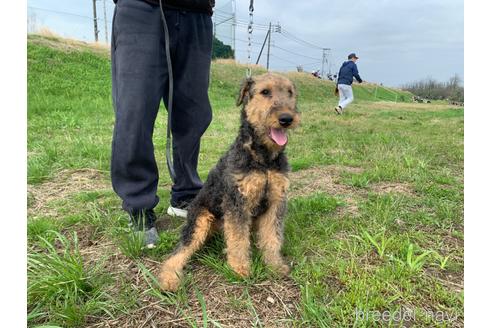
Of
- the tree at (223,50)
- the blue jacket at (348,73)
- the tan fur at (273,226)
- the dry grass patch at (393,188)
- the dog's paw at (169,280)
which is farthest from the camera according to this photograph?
the tree at (223,50)

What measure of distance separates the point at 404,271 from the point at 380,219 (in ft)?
3.18

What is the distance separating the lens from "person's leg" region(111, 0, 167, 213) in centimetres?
313

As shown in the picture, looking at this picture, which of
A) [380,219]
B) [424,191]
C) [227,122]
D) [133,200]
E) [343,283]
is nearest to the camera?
[343,283]

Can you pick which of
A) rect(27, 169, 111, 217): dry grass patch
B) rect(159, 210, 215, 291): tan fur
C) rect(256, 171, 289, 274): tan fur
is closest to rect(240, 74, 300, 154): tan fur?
rect(256, 171, 289, 274): tan fur

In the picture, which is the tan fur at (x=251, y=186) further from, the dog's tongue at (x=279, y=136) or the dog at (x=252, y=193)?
the dog's tongue at (x=279, y=136)

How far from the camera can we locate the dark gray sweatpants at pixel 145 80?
314 centimetres

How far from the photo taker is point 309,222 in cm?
357

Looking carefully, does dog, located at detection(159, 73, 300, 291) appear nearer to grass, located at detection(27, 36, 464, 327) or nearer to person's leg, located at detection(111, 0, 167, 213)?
grass, located at detection(27, 36, 464, 327)

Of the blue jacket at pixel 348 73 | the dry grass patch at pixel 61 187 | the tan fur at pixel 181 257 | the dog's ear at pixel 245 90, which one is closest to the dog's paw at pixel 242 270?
the tan fur at pixel 181 257

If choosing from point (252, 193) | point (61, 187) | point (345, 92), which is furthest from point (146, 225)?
point (345, 92)

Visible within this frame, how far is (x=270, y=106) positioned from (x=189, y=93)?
1.14m

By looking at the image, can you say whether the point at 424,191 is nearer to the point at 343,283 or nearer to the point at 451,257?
the point at 451,257

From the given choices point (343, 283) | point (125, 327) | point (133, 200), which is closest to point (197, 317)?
point (125, 327)

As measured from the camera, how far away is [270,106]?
2879mm
